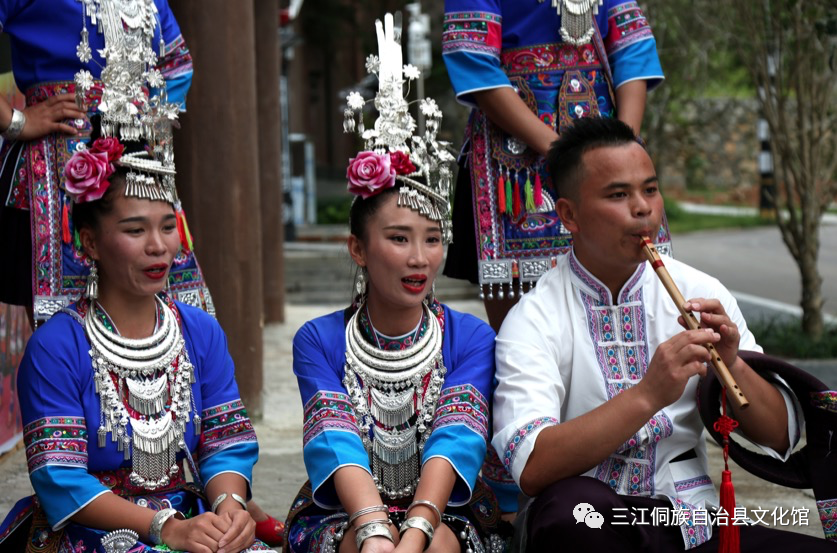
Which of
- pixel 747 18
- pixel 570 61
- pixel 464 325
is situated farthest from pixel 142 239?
pixel 747 18

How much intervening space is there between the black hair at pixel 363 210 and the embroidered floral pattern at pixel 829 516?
1.22 meters

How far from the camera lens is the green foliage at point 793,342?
6.88m

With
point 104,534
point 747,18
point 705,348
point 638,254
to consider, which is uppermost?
point 747,18

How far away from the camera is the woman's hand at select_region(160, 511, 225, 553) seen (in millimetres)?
2654

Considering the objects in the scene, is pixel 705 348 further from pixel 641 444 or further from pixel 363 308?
pixel 363 308

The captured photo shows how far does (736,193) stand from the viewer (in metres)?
21.5

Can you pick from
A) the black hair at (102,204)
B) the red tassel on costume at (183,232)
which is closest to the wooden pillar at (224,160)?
the red tassel on costume at (183,232)

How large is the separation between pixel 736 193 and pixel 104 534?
65.4 ft

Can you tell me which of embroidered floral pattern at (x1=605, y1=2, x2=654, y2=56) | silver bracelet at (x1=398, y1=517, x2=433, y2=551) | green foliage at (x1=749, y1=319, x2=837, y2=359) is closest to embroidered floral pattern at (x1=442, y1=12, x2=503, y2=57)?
embroidered floral pattern at (x1=605, y1=2, x2=654, y2=56)

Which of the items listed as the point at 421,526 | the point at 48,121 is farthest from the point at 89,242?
the point at 421,526

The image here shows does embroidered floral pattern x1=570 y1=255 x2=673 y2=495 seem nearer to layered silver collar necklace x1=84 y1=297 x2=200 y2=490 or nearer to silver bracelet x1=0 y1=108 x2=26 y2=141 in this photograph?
layered silver collar necklace x1=84 y1=297 x2=200 y2=490

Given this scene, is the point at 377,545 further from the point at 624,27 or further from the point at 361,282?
the point at 624,27

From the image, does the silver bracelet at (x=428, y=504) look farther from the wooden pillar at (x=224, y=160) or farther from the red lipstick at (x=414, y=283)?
the wooden pillar at (x=224, y=160)

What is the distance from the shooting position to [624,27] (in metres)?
3.74
